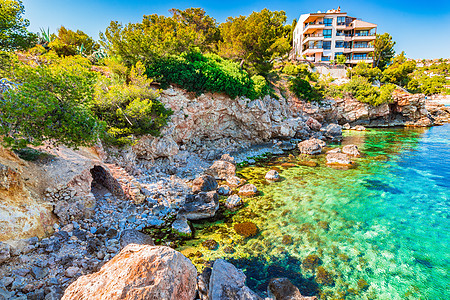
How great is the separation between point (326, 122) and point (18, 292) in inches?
1897

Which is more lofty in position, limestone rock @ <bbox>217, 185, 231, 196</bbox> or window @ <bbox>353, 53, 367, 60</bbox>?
window @ <bbox>353, 53, 367, 60</bbox>

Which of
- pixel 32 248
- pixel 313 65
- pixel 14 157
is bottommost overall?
pixel 32 248

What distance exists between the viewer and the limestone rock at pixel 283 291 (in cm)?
659

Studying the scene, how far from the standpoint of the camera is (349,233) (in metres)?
10.4

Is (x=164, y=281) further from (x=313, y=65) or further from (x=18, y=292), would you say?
(x=313, y=65)

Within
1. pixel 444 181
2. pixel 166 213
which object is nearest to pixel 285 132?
pixel 444 181

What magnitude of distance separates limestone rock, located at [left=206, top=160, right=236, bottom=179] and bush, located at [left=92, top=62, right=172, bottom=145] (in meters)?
5.85

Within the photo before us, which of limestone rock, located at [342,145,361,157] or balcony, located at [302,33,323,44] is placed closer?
limestone rock, located at [342,145,361,157]

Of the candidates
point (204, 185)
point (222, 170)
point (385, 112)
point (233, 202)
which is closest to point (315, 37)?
point (385, 112)

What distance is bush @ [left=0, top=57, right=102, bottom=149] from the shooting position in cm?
753

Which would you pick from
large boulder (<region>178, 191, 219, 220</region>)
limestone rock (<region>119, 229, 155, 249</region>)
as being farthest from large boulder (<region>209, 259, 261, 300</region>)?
large boulder (<region>178, 191, 219, 220</region>)

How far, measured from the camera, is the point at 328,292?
23.5 feet

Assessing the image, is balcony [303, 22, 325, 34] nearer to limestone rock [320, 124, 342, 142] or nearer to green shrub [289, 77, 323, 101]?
green shrub [289, 77, 323, 101]

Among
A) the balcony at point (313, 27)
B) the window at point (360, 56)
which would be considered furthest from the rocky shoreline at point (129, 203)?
the window at point (360, 56)
